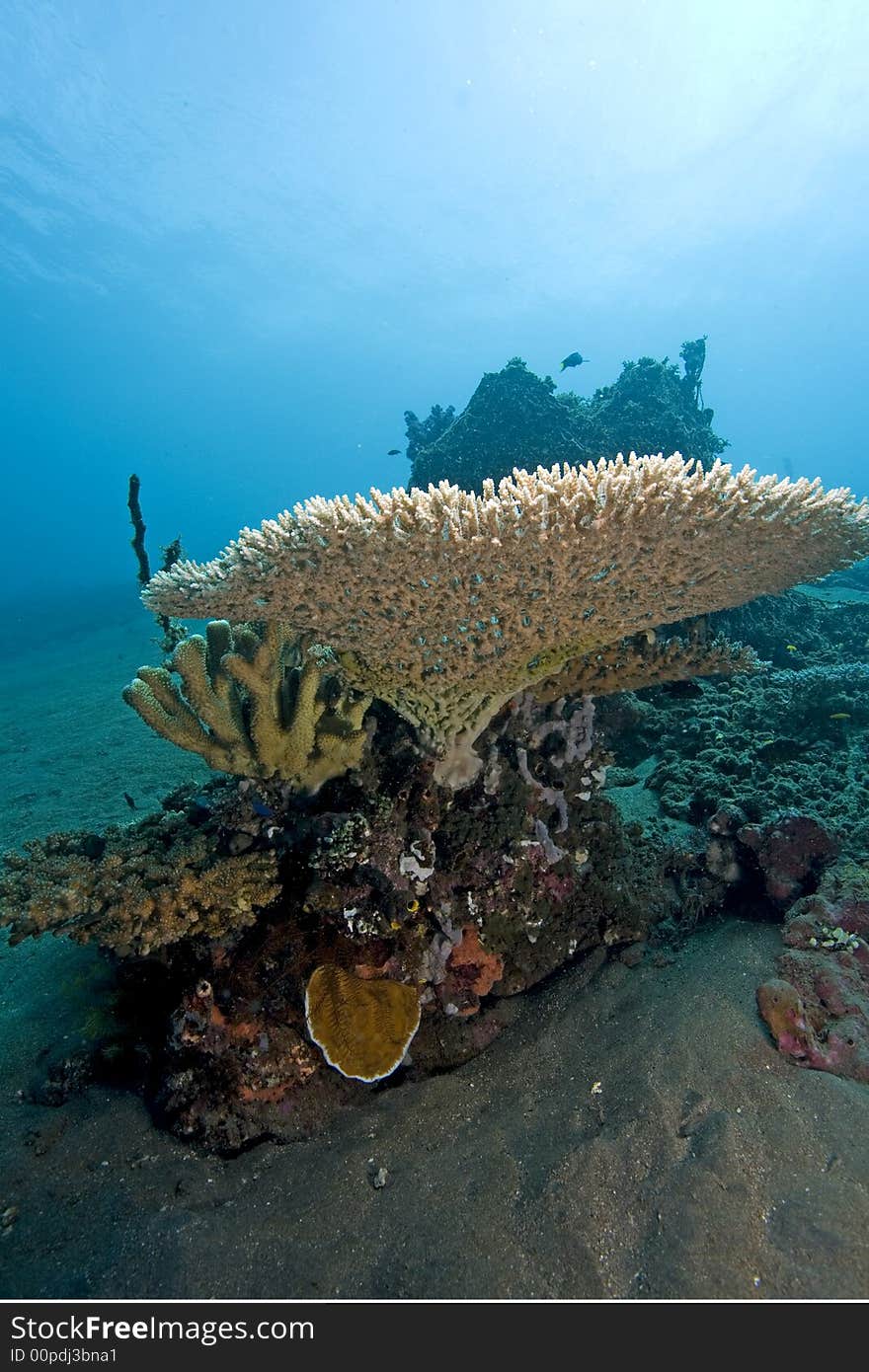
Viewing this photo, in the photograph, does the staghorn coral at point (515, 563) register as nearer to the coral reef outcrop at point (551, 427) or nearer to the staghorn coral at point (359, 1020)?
the staghorn coral at point (359, 1020)

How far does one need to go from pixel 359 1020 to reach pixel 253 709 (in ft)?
7.15

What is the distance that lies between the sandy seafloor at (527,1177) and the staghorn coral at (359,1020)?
0.37 metres

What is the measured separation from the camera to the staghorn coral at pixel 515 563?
9.76 feet

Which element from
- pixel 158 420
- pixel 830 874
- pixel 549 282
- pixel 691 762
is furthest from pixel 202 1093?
pixel 158 420

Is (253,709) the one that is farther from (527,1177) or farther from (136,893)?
(527,1177)

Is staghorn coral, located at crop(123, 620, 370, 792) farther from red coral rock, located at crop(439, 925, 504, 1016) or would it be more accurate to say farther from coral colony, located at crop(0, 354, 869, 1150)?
red coral rock, located at crop(439, 925, 504, 1016)

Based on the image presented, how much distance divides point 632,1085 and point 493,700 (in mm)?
2497

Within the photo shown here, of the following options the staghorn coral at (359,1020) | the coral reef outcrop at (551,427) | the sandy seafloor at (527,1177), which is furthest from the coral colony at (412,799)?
the coral reef outcrop at (551,427)

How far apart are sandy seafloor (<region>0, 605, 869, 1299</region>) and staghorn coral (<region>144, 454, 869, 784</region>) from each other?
2395mm

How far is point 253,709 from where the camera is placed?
13.6 feet

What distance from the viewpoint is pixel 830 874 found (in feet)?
13.6

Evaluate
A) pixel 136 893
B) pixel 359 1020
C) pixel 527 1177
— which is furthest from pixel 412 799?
pixel 527 1177

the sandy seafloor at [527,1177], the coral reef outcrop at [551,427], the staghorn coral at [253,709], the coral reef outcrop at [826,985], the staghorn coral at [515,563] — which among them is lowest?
the sandy seafloor at [527,1177]

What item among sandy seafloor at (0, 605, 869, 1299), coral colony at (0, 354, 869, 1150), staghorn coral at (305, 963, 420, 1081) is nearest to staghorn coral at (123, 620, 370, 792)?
coral colony at (0, 354, 869, 1150)
